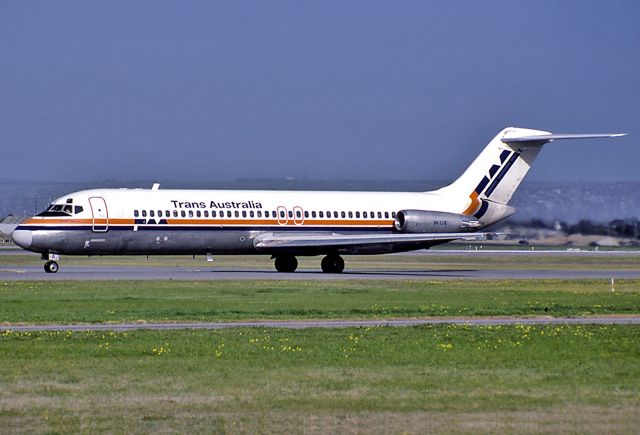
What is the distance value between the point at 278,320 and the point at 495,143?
34.5m

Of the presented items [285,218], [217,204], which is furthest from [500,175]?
[217,204]

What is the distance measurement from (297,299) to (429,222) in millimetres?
22647

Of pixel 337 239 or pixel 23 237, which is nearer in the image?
pixel 23 237

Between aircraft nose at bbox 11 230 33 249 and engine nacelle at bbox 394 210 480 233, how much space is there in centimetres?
1792

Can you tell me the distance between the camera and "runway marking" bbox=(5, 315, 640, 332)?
91.5 ft

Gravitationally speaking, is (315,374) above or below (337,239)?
above

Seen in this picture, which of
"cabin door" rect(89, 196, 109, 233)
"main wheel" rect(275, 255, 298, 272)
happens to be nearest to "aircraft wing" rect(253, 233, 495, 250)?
"main wheel" rect(275, 255, 298, 272)

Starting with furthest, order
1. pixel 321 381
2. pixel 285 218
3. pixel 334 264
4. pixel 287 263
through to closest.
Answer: pixel 287 263
pixel 334 264
pixel 285 218
pixel 321 381

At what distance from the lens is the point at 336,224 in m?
58.9

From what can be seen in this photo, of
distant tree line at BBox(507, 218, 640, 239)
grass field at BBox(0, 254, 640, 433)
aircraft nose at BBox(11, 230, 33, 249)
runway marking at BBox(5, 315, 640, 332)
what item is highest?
grass field at BBox(0, 254, 640, 433)

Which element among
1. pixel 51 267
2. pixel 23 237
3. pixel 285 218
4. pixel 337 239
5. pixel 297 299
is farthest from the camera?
pixel 285 218

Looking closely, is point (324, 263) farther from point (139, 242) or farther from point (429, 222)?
point (139, 242)

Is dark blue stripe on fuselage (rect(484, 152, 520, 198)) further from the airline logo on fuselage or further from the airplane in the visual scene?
the airline logo on fuselage

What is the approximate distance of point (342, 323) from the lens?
2959 centimetres
